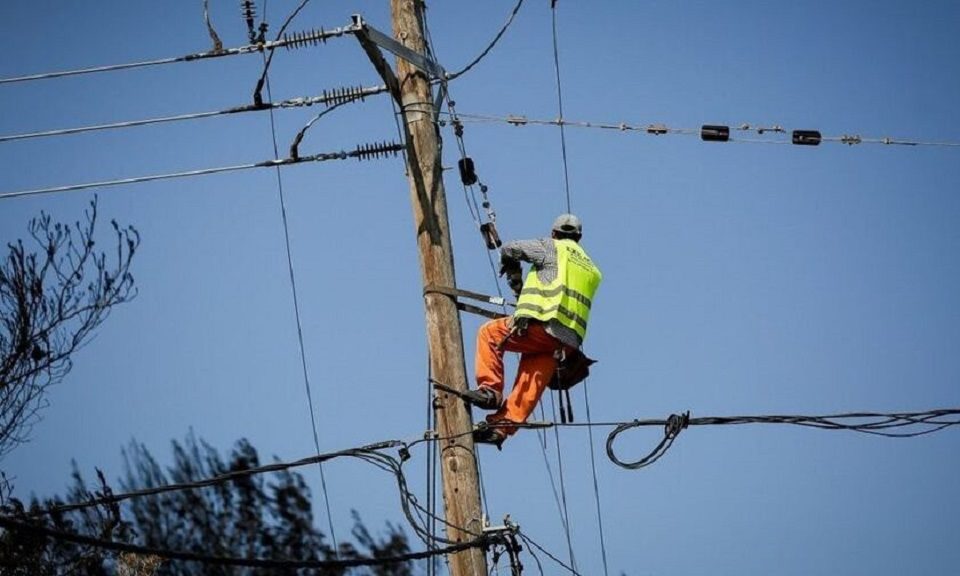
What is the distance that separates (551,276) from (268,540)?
673 cm

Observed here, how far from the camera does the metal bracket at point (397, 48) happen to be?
27.0ft

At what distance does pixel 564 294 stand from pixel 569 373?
0.61 m

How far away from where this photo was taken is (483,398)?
830 cm

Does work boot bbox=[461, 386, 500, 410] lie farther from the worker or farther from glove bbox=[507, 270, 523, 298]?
glove bbox=[507, 270, 523, 298]

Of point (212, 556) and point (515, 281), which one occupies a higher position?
point (515, 281)

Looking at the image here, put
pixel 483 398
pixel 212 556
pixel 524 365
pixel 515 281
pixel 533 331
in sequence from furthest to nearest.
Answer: pixel 515 281, pixel 524 365, pixel 533 331, pixel 483 398, pixel 212 556

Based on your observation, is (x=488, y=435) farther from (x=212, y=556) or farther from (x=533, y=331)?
(x=212, y=556)

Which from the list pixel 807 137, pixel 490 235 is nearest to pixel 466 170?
pixel 490 235

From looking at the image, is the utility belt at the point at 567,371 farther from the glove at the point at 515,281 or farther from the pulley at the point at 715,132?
the pulley at the point at 715,132

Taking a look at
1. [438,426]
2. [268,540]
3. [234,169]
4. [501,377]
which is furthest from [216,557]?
[268,540]

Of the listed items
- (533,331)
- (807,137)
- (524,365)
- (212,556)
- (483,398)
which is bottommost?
(212,556)

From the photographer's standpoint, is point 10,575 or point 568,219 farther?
point 10,575

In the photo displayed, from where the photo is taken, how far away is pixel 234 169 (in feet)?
30.0

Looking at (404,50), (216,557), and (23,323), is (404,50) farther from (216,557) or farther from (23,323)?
(23,323)
